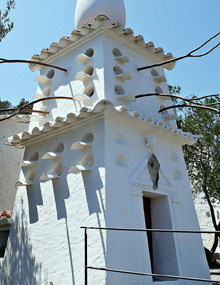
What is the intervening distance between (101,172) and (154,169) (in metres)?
1.48

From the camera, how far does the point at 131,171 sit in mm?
7125

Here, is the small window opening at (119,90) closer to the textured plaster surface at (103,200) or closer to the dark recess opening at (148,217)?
the textured plaster surface at (103,200)

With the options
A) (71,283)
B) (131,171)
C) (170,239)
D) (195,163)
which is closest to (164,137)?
(131,171)

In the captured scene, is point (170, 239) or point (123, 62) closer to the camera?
point (170, 239)

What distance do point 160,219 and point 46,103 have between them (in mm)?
4043

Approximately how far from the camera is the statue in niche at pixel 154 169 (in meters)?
7.48

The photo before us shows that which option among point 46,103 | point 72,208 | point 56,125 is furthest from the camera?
point 46,103

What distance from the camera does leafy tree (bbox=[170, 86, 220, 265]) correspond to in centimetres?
1295

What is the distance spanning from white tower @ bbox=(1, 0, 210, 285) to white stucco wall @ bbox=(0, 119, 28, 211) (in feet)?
6.94

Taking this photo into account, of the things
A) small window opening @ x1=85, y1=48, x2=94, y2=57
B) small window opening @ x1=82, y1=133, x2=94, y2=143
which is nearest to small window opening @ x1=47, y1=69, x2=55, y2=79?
small window opening @ x1=85, y1=48, x2=94, y2=57

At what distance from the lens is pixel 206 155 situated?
13.5m

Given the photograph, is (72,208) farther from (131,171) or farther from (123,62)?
(123,62)

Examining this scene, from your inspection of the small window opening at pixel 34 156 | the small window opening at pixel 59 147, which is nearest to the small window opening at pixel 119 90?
the small window opening at pixel 59 147

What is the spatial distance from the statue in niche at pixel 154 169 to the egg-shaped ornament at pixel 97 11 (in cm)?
382
